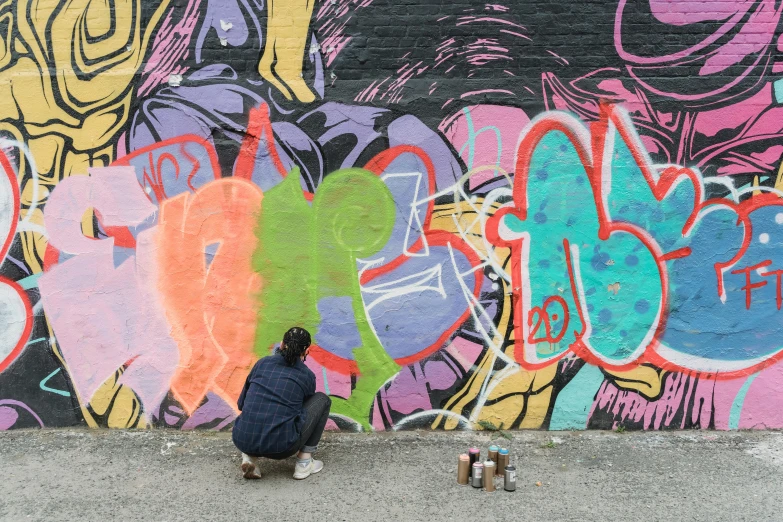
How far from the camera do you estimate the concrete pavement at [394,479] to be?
151 inches

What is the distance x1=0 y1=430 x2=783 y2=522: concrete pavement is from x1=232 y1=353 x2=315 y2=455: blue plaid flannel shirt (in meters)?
0.29

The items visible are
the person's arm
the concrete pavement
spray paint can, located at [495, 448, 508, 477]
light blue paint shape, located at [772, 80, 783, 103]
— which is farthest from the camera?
light blue paint shape, located at [772, 80, 783, 103]

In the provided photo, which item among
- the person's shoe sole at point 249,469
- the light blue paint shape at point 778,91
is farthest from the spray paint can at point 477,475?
the light blue paint shape at point 778,91

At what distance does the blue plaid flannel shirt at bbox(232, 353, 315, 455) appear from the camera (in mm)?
4113

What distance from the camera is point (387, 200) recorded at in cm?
477

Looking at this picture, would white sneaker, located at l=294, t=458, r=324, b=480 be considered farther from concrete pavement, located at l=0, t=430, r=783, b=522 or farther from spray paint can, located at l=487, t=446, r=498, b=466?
spray paint can, located at l=487, t=446, r=498, b=466

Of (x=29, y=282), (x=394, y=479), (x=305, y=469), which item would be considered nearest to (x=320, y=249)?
(x=305, y=469)

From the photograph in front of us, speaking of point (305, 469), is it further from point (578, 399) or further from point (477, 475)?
point (578, 399)

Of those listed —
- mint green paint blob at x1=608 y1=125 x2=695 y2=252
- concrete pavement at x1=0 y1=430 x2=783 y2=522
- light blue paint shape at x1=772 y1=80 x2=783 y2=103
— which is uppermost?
light blue paint shape at x1=772 y1=80 x2=783 y2=103

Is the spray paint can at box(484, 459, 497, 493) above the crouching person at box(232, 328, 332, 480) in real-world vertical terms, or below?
below

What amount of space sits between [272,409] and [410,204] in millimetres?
1736

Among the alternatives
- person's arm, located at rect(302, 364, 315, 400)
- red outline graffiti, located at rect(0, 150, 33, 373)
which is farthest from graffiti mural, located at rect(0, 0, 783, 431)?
person's arm, located at rect(302, 364, 315, 400)

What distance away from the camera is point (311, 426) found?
4.27 metres

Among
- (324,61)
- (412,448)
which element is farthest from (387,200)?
(412,448)
